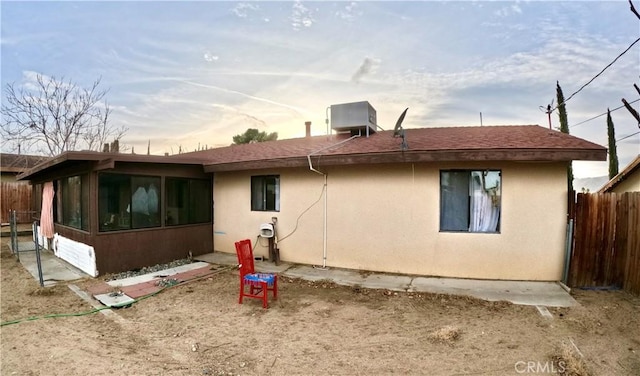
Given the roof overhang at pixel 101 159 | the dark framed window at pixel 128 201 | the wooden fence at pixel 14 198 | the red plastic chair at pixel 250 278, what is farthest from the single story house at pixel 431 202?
the wooden fence at pixel 14 198

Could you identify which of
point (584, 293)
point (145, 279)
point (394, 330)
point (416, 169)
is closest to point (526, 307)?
point (584, 293)

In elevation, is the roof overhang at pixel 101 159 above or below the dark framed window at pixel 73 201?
above

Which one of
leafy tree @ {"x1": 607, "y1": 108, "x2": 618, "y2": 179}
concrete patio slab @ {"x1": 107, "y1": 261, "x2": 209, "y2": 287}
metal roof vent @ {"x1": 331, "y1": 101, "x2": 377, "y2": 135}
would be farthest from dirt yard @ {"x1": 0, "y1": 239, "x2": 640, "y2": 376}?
leafy tree @ {"x1": 607, "y1": 108, "x2": 618, "y2": 179}

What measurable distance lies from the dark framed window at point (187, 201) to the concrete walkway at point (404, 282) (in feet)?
3.96

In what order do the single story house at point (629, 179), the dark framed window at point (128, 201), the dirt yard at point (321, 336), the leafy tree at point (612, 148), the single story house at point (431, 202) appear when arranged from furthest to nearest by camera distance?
the leafy tree at point (612, 148)
the single story house at point (629, 179)
the dark framed window at point (128, 201)
the single story house at point (431, 202)
the dirt yard at point (321, 336)

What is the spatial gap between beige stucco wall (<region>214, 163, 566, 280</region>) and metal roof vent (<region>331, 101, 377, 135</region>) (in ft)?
7.09

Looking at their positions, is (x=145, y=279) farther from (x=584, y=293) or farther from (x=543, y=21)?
(x=543, y=21)

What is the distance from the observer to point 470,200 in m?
6.48

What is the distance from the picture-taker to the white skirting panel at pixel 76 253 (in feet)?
22.6

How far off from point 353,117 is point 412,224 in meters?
3.75

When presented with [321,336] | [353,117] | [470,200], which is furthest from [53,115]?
[470,200]

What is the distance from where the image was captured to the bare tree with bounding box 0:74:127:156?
15.7 meters

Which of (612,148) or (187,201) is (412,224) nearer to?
(187,201)

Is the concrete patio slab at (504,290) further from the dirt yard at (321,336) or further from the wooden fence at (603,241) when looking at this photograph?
the wooden fence at (603,241)
